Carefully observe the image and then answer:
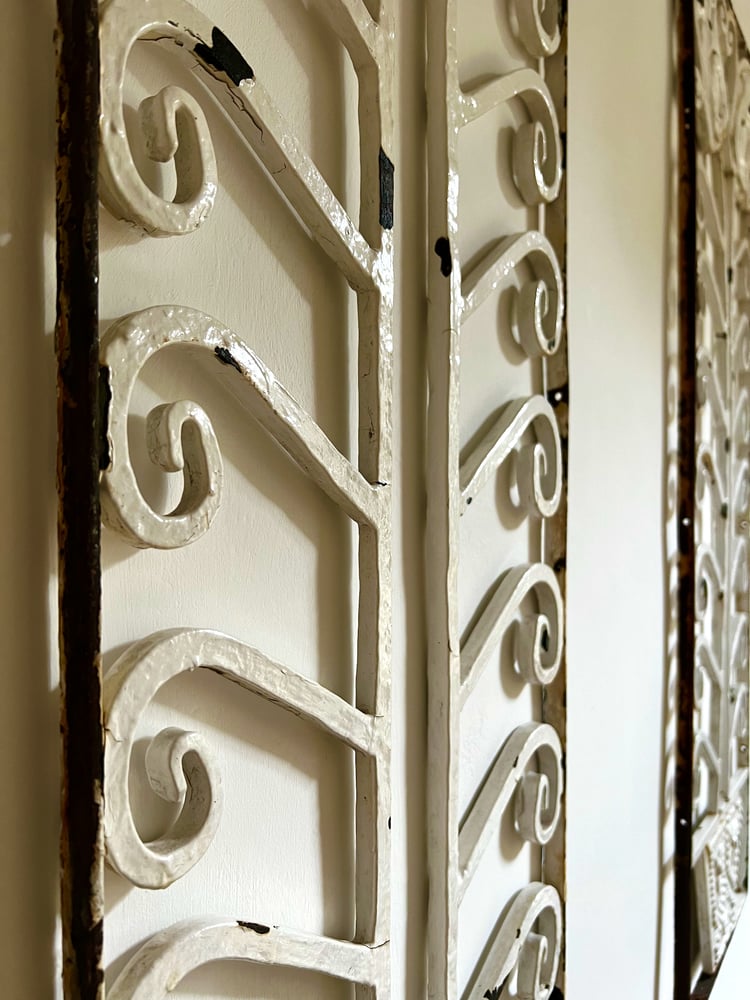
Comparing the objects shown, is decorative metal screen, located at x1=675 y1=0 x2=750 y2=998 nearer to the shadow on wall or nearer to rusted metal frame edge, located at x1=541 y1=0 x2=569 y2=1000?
rusted metal frame edge, located at x1=541 y1=0 x2=569 y2=1000

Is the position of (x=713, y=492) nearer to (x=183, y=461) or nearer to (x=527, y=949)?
(x=527, y=949)

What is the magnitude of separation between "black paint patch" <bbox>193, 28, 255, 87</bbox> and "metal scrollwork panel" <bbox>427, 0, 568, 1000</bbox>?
21cm

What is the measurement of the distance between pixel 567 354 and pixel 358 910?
493 millimetres

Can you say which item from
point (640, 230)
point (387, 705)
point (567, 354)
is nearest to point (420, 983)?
point (387, 705)

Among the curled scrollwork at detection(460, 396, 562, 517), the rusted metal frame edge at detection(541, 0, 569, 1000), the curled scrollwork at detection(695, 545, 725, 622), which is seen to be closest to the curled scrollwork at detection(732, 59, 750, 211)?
the curled scrollwork at detection(695, 545, 725, 622)

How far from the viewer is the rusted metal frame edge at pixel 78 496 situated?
33 cm

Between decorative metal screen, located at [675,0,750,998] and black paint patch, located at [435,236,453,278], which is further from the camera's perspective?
decorative metal screen, located at [675,0,750,998]

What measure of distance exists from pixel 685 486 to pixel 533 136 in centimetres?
62

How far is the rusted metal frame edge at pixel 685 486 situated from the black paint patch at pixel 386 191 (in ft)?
2.52

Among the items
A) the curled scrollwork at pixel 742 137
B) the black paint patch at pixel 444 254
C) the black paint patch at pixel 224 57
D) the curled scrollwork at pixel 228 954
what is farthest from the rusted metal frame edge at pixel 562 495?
the curled scrollwork at pixel 742 137

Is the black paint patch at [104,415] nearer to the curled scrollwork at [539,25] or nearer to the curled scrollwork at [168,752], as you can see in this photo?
the curled scrollwork at [168,752]

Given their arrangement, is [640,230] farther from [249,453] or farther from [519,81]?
[249,453]

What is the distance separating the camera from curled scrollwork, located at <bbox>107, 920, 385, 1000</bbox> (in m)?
0.37

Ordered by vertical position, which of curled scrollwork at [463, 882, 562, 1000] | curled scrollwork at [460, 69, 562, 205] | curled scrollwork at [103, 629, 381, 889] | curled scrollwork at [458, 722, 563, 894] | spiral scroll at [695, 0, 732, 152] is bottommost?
curled scrollwork at [463, 882, 562, 1000]
